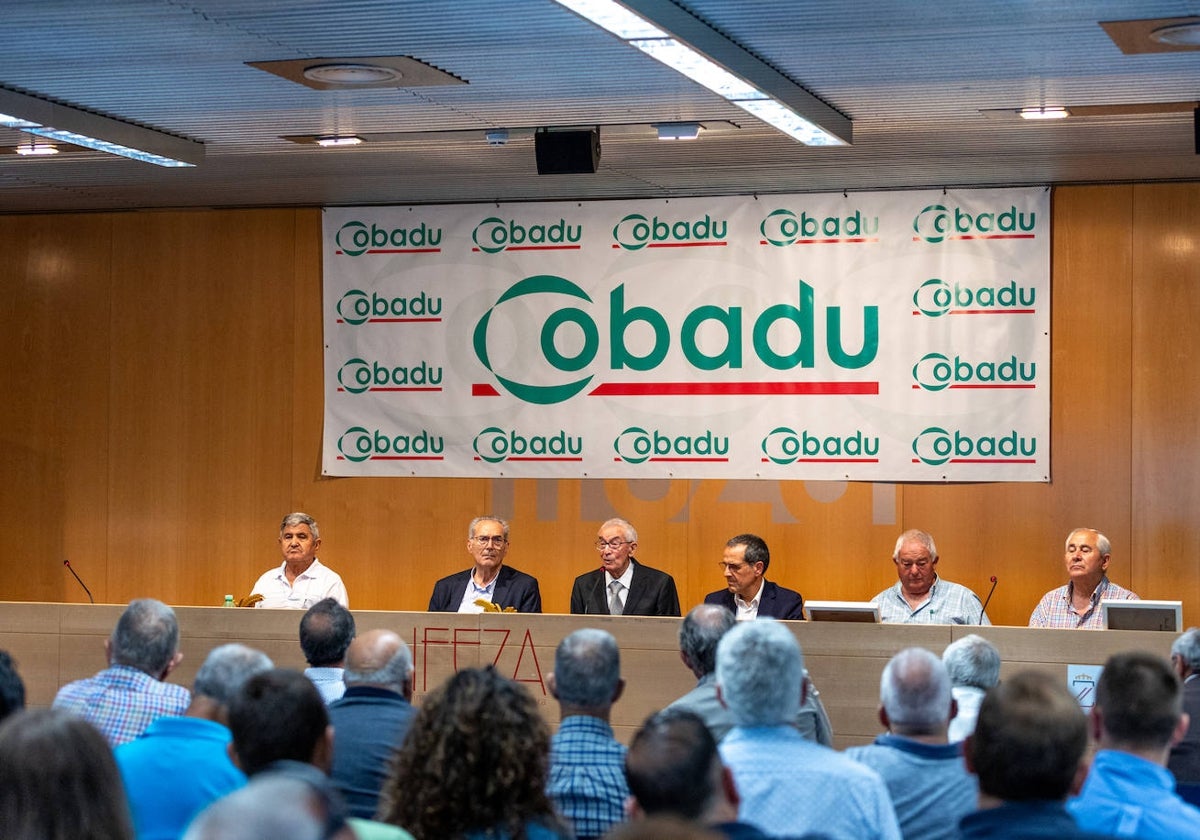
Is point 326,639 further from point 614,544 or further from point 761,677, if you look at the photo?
point 614,544

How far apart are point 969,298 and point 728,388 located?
1.34 m

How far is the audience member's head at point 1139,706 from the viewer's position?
9.68 ft

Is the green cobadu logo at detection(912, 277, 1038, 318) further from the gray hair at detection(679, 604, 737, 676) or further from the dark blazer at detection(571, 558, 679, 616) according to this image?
the gray hair at detection(679, 604, 737, 676)

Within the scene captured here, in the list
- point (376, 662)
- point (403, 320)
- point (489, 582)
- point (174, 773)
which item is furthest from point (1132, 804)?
point (403, 320)

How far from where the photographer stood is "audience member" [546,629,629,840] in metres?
3.26

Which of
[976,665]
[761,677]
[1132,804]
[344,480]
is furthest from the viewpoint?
[344,480]

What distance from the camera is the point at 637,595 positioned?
7391 mm

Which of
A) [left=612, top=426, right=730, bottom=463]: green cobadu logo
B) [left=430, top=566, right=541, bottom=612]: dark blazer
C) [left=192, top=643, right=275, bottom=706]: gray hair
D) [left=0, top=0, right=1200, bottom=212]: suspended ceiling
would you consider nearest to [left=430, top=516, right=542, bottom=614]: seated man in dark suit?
[left=430, top=566, right=541, bottom=612]: dark blazer

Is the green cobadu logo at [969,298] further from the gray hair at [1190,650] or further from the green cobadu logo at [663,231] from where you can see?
the gray hair at [1190,650]

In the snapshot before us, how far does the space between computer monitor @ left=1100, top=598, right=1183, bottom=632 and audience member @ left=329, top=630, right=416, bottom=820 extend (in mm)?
3162

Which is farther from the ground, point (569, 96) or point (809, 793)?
point (569, 96)

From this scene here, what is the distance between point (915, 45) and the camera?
4.98m

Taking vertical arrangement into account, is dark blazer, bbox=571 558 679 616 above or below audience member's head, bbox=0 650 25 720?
below

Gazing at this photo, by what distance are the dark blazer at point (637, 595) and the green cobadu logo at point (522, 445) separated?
872 millimetres
